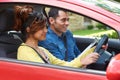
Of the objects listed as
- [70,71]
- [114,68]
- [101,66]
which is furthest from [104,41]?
[114,68]

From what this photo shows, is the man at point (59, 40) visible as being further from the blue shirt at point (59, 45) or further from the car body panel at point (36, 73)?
the car body panel at point (36, 73)

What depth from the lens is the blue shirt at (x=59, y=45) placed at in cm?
477

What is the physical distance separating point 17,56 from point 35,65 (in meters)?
0.34

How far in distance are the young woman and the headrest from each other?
66 millimetres

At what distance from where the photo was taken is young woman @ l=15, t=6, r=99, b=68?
4148 millimetres

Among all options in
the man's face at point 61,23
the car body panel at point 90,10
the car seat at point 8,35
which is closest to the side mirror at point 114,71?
the car body panel at point 90,10

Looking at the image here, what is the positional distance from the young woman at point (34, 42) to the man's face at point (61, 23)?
0.36 m

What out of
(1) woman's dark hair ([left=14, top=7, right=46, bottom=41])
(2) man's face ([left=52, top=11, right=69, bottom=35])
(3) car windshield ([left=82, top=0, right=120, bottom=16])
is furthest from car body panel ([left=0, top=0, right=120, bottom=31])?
(2) man's face ([left=52, top=11, right=69, bottom=35])

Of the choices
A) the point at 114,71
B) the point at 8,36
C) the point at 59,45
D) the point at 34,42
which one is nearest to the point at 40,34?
the point at 34,42

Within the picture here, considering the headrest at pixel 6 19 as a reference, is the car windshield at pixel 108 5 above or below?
above

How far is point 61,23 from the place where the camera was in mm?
4902

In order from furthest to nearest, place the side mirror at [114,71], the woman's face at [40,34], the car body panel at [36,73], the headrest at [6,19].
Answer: the headrest at [6,19]
the woman's face at [40,34]
the car body panel at [36,73]
the side mirror at [114,71]

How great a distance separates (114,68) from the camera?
3.54 meters

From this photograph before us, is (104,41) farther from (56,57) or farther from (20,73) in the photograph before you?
(20,73)
